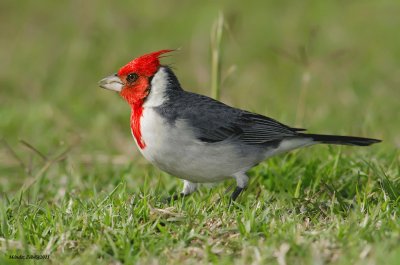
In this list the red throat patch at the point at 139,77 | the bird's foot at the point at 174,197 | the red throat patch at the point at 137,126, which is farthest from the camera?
the red throat patch at the point at 139,77

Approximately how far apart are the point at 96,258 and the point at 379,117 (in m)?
4.29

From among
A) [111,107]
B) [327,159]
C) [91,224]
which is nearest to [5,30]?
[111,107]

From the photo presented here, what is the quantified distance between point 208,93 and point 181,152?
4.03 meters

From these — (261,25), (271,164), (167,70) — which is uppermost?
(261,25)

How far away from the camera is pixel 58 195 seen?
5984 millimetres

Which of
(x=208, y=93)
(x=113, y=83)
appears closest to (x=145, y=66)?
(x=113, y=83)

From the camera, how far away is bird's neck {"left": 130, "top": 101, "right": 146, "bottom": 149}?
529 cm

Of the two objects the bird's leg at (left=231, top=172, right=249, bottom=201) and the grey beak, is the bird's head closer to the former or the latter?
the grey beak

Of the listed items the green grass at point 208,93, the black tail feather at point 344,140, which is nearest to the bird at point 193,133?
the black tail feather at point 344,140

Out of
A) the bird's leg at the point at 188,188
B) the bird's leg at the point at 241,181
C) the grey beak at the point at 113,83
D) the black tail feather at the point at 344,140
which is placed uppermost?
the grey beak at the point at 113,83

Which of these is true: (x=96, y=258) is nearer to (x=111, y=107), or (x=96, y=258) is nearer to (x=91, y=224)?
(x=91, y=224)

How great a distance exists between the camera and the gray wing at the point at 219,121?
5.32m

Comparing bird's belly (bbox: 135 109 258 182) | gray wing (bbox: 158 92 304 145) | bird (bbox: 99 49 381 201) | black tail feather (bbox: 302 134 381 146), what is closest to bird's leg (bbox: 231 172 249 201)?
bird (bbox: 99 49 381 201)

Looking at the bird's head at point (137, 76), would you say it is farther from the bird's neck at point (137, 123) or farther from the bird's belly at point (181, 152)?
the bird's belly at point (181, 152)
